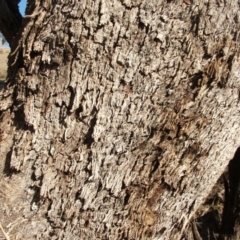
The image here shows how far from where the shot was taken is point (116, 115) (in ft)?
4.08

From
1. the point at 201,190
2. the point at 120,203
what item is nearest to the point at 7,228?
the point at 120,203

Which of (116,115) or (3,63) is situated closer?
(116,115)

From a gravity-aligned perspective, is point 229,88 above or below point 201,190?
above

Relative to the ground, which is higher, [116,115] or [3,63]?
[116,115]

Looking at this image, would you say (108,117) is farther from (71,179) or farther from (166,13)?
(166,13)

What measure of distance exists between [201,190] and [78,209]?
35cm

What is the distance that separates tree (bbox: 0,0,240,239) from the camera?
3.99ft

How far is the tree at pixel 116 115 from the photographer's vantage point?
1216 mm

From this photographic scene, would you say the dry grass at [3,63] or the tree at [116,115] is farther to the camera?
the dry grass at [3,63]

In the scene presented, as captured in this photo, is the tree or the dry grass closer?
the tree

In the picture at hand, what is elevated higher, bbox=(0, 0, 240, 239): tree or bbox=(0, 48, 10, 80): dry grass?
bbox=(0, 0, 240, 239): tree

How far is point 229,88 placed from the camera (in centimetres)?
127

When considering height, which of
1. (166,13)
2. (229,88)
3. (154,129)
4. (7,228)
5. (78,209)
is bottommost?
(7,228)

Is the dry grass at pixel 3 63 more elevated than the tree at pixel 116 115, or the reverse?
the tree at pixel 116 115
